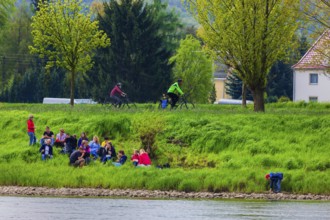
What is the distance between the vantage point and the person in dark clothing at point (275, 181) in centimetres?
4588

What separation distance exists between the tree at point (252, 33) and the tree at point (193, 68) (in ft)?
165

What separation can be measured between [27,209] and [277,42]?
24.1 metres

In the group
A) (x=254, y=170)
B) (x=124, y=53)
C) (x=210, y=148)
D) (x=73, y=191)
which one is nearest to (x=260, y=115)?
(x=210, y=148)

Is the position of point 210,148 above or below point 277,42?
below

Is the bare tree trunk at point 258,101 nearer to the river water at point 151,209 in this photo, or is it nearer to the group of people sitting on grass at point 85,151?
the group of people sitting on grass at point 85,151

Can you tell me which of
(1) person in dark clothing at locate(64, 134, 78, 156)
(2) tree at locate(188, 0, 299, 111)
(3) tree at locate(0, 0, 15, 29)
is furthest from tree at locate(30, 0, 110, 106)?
(1) person in dark clothing at locate(64, 134, 78, 156)

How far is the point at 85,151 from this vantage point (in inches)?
1930

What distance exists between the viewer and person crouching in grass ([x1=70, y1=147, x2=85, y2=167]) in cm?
4856

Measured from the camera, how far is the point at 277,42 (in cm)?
6003

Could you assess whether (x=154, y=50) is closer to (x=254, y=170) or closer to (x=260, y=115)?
(x=260, y=115)

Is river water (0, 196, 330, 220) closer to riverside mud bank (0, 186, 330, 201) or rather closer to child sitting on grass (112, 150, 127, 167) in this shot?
riverside mud bank (0, 186, 330, 201)

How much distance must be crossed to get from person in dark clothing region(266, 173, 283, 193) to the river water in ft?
8.01

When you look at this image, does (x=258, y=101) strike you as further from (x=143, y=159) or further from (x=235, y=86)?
(x=235, y=86)

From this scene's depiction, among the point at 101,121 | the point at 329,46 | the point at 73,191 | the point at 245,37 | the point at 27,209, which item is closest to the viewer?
the point at 27,209
